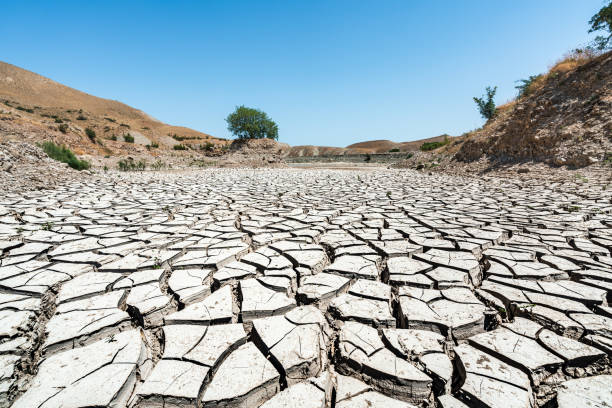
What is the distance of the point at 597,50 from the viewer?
30.4 ft

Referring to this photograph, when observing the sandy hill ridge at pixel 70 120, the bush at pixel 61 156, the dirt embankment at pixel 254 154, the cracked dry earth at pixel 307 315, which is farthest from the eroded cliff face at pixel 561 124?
the sandy hill ridge at pixel 70 120

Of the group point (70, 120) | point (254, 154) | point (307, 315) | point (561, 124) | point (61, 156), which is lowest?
point (307, 315)

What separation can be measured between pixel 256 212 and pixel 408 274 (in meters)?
2.24

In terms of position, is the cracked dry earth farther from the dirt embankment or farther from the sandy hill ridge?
the dirt embankment

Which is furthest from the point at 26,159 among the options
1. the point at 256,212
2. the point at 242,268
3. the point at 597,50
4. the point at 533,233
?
the point at 597,50

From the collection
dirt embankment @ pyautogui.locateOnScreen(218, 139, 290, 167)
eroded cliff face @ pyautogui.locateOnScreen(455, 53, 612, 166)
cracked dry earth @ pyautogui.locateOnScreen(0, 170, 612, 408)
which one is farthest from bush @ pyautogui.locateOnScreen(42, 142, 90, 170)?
eroded cliff face @ pyautogui.locateOnScreen(455, 53, 612, 166)

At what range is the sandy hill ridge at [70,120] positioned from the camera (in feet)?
43.2

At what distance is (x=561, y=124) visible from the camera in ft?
25.3

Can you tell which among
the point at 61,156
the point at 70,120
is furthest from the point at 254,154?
the point at 70,120

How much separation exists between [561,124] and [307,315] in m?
9.90

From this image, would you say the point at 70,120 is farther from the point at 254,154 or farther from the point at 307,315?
the point at 307,315

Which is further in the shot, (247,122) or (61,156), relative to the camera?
(247,122)

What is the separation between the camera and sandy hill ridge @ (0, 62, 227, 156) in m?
13.2

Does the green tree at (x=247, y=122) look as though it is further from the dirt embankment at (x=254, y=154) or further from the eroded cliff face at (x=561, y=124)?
the eroded cliff face at (x=561, y=124)
